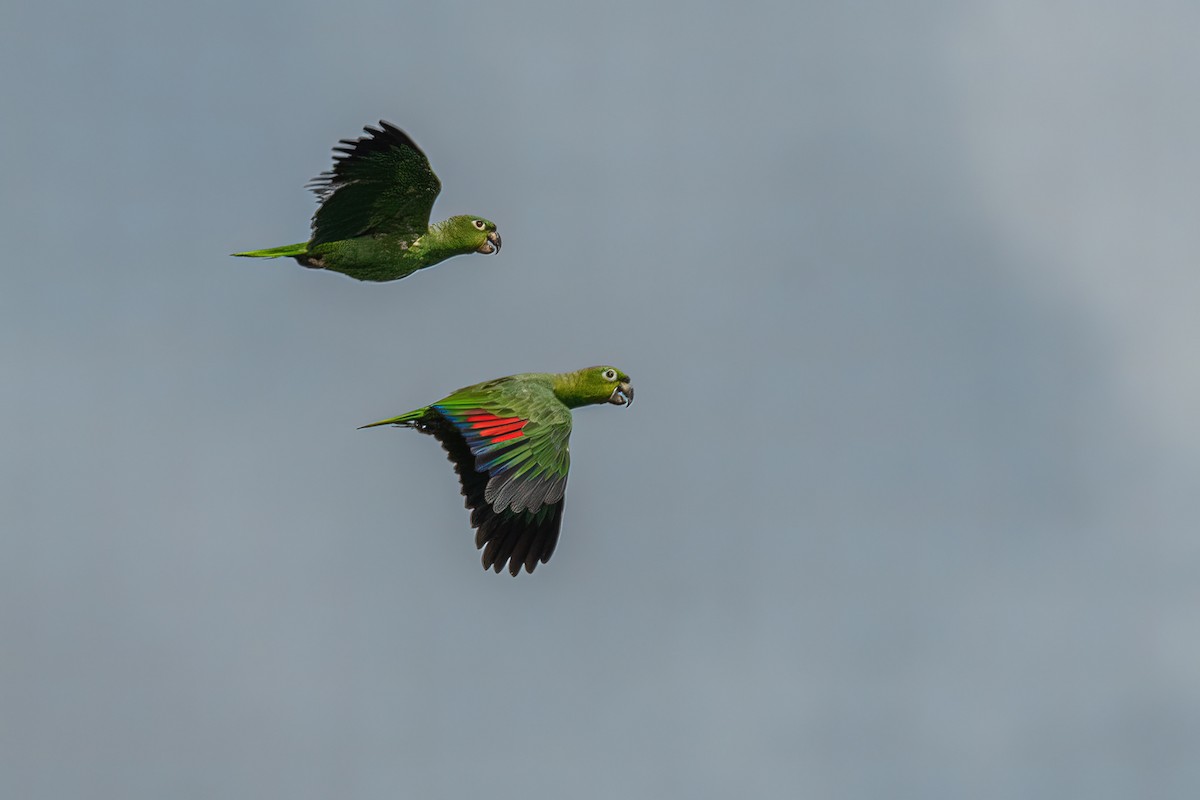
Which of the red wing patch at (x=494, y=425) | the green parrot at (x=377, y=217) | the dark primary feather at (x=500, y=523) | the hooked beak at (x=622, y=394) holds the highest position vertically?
the green parrot at (x=377, y=217)

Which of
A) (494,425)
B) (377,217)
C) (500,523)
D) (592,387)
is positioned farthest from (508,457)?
(377,217)

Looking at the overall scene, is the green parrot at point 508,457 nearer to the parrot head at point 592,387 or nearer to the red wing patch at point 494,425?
the red wing patch at point 494,425

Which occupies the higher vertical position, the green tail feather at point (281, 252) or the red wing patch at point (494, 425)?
the green tail feather at point (281, 252)

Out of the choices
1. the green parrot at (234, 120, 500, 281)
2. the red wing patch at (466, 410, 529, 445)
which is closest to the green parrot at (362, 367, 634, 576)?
the red wing patch at (466, 410, 529, 445)

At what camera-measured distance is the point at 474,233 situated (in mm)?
28656

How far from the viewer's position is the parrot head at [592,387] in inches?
1081

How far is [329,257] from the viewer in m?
27.3

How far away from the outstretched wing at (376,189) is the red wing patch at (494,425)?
13.5 ft

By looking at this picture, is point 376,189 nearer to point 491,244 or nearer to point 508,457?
point 491,244

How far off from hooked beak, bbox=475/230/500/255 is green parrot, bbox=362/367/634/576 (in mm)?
3145

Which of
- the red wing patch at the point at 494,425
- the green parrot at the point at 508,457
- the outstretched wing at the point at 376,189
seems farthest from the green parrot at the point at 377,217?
the red wing patch at the point at 494,425

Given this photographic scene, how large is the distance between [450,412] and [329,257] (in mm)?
4022

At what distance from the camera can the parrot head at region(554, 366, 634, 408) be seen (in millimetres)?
27453

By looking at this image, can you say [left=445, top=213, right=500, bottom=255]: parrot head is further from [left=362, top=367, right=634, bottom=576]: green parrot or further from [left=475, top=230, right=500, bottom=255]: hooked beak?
[left=362, top=367, right=634, bottom=576]: green parrot
